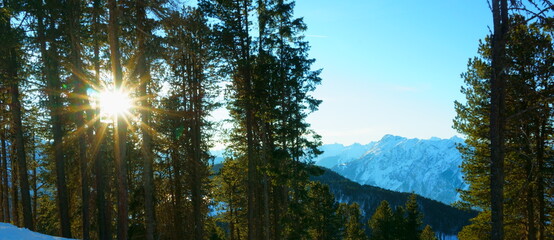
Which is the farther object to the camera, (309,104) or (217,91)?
(309,104)

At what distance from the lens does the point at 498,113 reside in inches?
330

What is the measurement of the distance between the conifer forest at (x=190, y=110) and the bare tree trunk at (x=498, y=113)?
0.03 metres

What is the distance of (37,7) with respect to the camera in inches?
444

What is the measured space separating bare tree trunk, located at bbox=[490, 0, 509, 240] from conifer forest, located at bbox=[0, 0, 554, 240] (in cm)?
3

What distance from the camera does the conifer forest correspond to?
432 inches

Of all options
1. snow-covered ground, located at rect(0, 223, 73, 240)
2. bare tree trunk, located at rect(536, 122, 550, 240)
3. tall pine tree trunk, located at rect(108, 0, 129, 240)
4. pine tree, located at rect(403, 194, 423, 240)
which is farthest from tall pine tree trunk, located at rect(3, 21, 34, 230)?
pine tree, located at rect(403, 194, 423, 240)

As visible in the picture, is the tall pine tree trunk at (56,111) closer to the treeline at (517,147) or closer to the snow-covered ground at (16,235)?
the snow-covered ground at (16,235)

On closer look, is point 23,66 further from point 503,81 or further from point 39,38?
point 503,81

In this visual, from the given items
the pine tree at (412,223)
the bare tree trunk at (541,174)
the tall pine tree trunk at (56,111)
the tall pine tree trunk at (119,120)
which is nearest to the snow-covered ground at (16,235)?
the tall pine tree trunk at (119,120)

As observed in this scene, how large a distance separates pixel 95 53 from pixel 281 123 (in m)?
9.19

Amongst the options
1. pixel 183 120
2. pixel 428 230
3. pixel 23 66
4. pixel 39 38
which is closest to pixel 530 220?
pixel 183 120

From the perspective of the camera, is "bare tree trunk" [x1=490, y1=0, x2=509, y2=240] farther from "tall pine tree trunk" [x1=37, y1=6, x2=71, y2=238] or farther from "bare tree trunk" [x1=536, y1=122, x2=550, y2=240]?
"tall pine tree trunk" [x1=37, y1=6, x2=71, y2=238]

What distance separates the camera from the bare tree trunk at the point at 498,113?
822cm

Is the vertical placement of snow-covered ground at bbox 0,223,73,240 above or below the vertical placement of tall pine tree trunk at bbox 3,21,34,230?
below
